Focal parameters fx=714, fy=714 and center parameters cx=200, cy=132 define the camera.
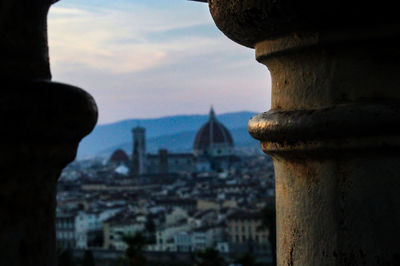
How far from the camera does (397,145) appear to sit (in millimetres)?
618

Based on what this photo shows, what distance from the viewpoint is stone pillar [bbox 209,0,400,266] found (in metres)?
0.62

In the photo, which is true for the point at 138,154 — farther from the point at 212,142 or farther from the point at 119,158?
the point at 119,158

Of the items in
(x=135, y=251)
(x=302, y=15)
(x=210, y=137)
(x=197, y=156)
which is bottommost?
(x=135, y=251)

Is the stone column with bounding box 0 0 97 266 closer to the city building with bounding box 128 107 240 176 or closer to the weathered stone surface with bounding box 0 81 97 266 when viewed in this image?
the weathered stone surface with bounding box 0 81 97 266

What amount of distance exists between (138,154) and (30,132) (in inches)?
2183

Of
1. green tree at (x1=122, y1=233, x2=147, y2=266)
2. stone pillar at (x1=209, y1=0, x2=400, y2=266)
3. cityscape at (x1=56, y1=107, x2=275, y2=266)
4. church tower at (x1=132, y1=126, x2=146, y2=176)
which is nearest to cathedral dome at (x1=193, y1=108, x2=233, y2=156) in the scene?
church tower at (x1=132, y1=126, x2=146, y2=176)

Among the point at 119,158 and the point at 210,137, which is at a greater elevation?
the point at 210,137

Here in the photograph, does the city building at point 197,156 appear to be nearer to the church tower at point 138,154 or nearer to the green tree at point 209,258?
the church tower at point 138,154

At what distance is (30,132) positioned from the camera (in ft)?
1.73

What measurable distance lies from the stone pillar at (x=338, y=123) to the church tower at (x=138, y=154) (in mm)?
53270

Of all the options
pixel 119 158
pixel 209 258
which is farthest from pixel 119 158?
pixel 209 258

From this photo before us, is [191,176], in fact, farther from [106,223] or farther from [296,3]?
[296,3]

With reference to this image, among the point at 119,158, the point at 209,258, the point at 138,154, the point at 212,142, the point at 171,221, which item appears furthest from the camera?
the point at 119,158

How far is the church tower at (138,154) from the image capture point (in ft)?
180
